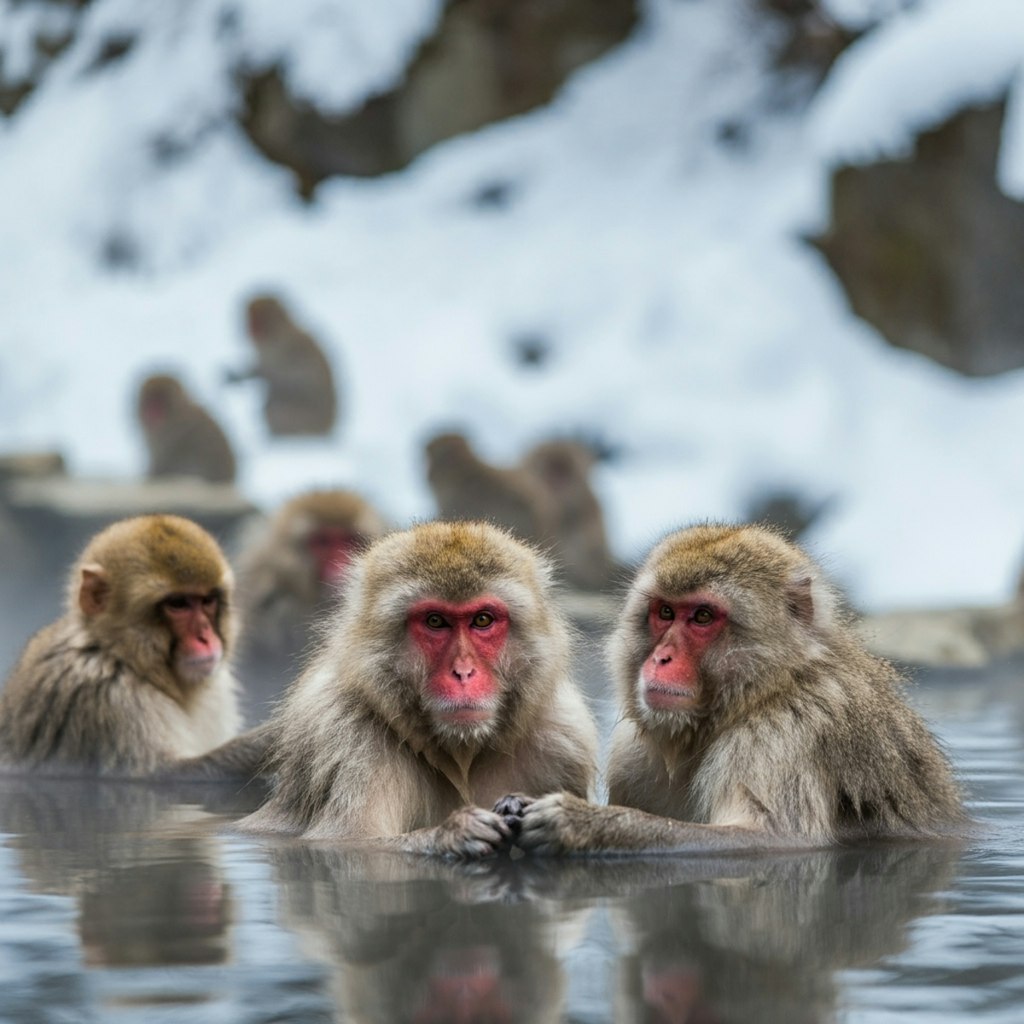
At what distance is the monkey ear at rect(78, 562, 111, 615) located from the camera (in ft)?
24.5

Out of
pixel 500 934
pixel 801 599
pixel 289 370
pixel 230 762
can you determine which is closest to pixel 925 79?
pixel 289 370

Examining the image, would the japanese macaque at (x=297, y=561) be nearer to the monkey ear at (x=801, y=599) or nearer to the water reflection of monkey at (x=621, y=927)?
the monkey ear at (x=801, y=599)

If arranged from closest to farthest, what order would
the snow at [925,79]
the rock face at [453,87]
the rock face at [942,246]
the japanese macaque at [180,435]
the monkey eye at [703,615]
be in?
the monkey eye at [703,615], the snow at [925,79], the rock face at [942,246], the japanese macaque at [180,435], the rock face at [453,87]

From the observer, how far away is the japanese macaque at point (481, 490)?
16.2 metres

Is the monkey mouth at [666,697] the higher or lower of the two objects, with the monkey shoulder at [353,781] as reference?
higher

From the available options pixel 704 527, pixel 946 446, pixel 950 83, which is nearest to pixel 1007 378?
pixel 946 446

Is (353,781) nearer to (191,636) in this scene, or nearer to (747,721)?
(747,721)

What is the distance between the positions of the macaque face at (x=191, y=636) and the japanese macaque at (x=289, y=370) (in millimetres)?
12486

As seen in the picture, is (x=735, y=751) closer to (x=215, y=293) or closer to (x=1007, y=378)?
(x=1007, y=378)

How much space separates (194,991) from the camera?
3.62 metres

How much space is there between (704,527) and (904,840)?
1.01 meters

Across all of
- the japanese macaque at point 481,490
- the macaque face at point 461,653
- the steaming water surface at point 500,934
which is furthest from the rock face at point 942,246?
the macaque face at point 461,653

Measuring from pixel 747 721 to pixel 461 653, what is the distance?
764mm

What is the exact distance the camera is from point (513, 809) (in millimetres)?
5160
